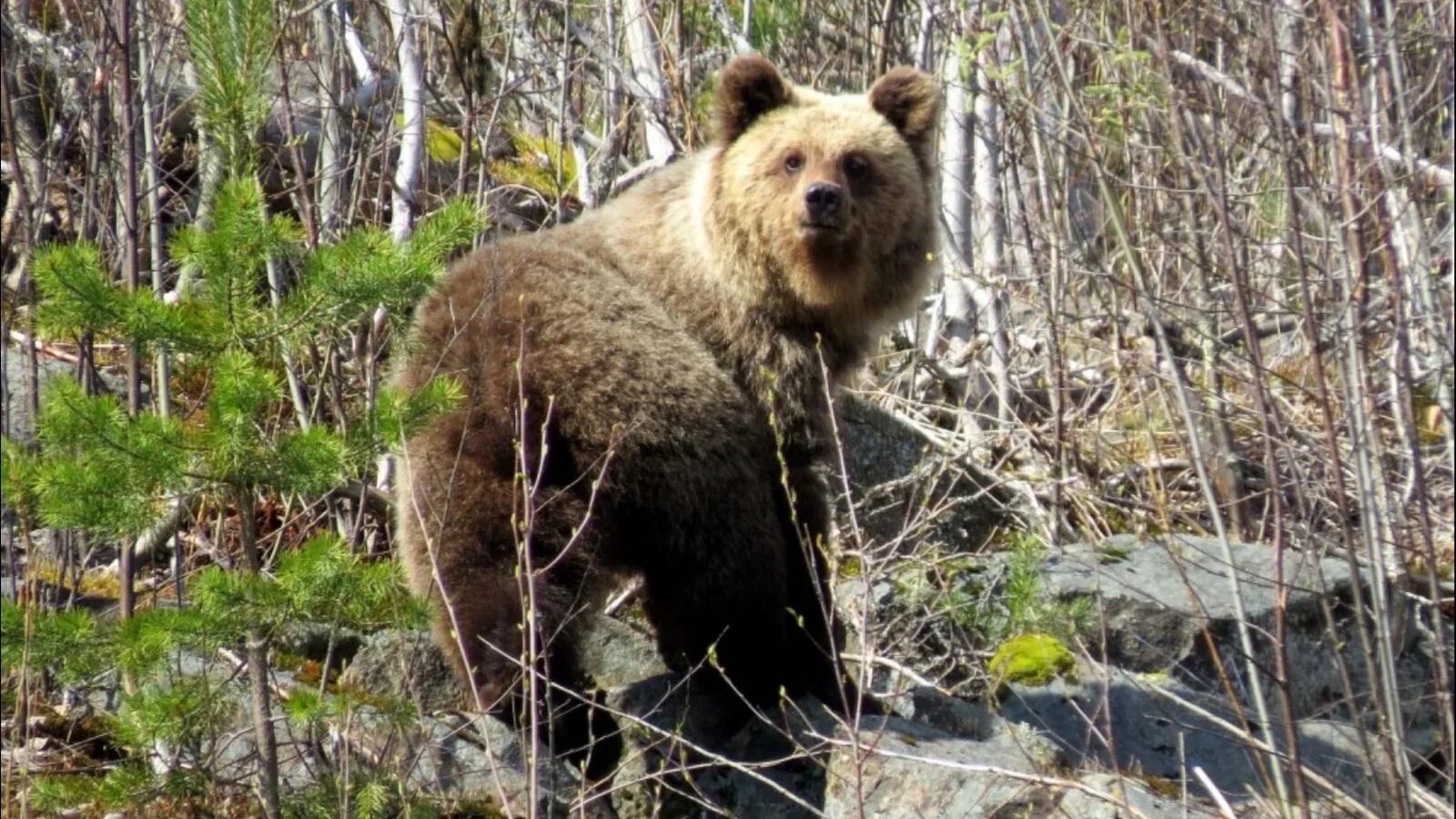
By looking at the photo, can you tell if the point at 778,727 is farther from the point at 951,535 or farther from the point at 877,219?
the point at 951,535

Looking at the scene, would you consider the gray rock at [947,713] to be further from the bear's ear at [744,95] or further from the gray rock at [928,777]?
the bear's ear at [744,95]

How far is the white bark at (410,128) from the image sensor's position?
7309 millimetres

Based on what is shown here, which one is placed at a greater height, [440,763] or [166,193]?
[166,193]

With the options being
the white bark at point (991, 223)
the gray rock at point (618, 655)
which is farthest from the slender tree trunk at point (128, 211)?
the white bark at point (991, 223)

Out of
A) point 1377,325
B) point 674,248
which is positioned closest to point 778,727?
point 674,248

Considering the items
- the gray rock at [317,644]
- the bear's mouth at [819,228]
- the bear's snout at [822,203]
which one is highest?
the bear's snout at [822,203]

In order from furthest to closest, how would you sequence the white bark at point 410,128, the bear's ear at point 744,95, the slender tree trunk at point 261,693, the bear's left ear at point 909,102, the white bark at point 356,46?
the white bark at point 356,46 < the white bark at point 410,128 < the bear's left ear at point 909,102 < the bear's ear at point 744,95 < the slender tree trunk at point 261,693

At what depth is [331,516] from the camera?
7.49 meters

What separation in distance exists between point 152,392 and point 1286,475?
16.6 feet

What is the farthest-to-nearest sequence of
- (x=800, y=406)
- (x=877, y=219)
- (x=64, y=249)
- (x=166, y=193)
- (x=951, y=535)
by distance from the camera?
(x=166, y=193) < (x=951, y=535) < (x=877, y=219) < (x=800, y=406) < (x=64, y=249)

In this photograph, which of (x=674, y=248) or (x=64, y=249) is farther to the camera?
(x=674, y=248)

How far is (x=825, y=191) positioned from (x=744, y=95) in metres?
0.65

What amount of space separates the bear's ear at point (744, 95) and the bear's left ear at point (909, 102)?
16.6 inches

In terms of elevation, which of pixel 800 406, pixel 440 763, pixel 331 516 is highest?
pixel 800 406
